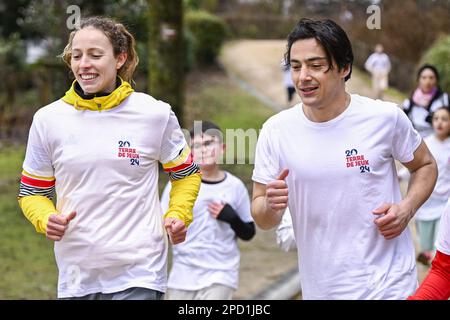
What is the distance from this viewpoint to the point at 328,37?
3.84 m

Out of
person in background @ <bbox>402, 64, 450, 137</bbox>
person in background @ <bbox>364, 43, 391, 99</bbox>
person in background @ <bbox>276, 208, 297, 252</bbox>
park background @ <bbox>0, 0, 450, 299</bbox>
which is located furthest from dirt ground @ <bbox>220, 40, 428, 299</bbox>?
person in background @ <bbox>276, 208, 297, 252</bbox>

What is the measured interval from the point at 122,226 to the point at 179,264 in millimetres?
1958

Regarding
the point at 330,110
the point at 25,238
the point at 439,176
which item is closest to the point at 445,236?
the point at 330,110

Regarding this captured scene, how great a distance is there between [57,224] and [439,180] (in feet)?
16.3

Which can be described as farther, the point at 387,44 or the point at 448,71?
the point at 387,44

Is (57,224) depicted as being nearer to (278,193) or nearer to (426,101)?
(278,193)

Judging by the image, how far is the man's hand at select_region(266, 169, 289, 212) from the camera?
3678 millimetres

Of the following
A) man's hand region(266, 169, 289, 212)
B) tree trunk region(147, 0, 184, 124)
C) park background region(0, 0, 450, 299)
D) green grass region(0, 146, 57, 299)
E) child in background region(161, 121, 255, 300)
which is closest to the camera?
man's hand region(266, 169, 289, 212)

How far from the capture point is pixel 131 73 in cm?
435

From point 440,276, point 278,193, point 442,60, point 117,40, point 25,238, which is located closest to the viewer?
point 440,276

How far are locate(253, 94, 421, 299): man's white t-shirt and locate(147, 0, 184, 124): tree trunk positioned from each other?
8.56 meters

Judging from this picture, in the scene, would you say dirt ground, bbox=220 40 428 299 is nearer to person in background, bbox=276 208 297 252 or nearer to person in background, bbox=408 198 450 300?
person in background, bbox=276 208 297 252

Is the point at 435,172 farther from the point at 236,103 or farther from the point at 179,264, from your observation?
the point at 236,103
